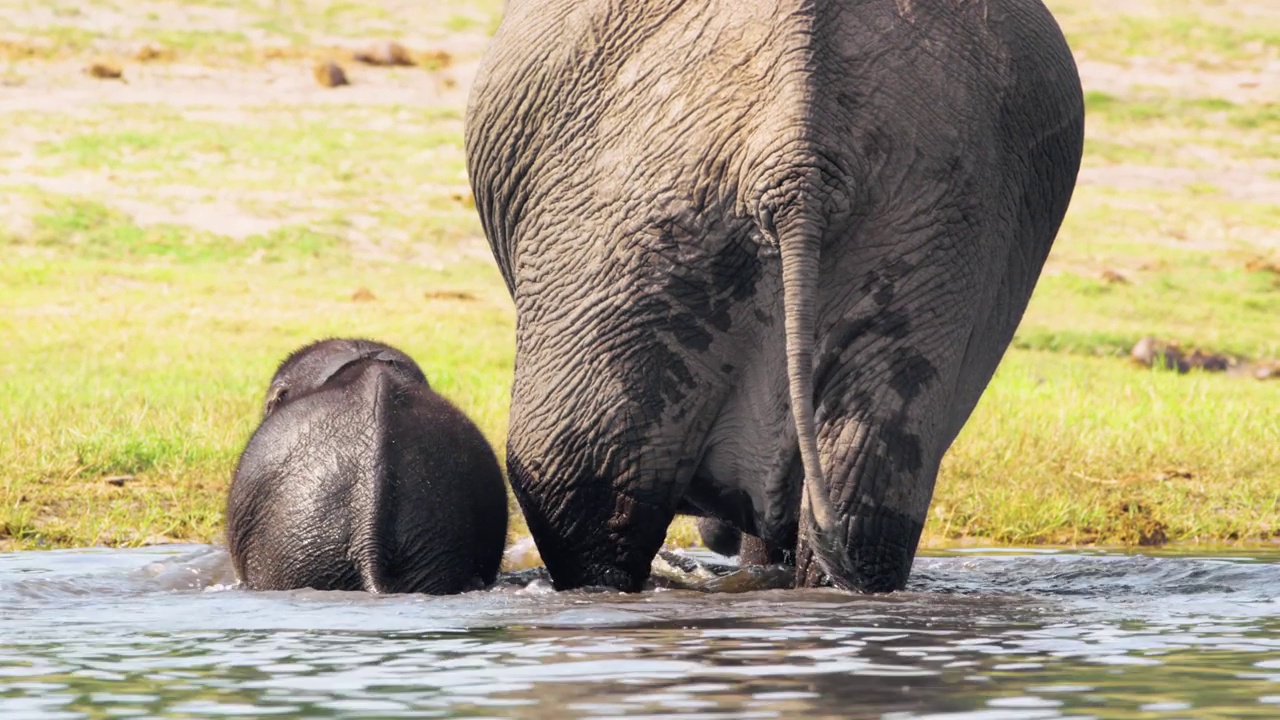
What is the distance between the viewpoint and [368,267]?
17047mm

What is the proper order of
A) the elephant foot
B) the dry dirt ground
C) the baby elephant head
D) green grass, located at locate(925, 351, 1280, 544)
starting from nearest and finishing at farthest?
the elephant foot → the baby elephant head → green grass, located at locate(925, 351, 1280, 544) → the dry dirt ground

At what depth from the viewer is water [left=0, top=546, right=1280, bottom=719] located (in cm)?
380

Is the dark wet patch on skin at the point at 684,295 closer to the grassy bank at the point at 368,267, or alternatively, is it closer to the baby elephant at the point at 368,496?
the baby elephant at the point at 368,496

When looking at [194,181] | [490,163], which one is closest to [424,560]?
[490,163]

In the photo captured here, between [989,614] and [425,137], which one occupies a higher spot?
[425,137]

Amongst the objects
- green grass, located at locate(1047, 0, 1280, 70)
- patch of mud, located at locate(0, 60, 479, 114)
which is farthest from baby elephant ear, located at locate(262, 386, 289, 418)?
green grass, located at locate(1047, 0, 1280, 70)

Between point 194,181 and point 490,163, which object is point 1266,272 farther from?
point 490,163

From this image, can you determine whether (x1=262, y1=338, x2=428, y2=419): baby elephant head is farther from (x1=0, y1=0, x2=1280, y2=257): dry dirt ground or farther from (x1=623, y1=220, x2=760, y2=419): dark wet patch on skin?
→ (x1=0, y1=0, x2=1280, y2=257): dry dirt ground

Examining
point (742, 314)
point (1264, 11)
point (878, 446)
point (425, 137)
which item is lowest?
point (878, 446)

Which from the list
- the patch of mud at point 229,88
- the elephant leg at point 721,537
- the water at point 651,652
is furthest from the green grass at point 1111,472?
the patch of mud at point 229,88

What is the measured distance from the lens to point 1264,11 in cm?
3706

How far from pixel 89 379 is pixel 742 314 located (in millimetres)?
6788

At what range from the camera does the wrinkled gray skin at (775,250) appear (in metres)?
4.90

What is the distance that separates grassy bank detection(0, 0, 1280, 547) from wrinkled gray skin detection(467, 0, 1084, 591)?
2.59 meters
